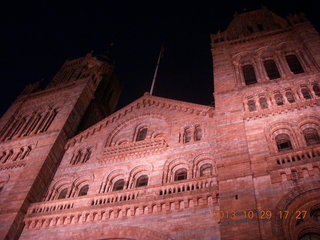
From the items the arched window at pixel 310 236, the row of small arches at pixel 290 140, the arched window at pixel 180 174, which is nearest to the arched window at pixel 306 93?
the row of small arches at pixel 290 140

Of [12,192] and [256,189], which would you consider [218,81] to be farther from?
[12,192]

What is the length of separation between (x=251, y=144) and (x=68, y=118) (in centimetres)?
1299

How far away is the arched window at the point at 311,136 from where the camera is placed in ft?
50.0

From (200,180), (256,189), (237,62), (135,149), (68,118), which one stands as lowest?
(256,189)

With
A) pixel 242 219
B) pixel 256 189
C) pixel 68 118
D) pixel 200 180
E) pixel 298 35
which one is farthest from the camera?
pixel 68 118

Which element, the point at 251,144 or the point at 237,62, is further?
the point at 237,62

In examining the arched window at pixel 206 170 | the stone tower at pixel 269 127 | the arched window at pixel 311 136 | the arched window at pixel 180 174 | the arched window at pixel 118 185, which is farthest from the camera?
the arched window at pixel 118 185

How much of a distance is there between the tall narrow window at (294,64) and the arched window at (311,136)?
554 cm

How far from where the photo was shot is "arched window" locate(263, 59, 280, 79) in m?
20.7

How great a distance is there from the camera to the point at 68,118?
23484 millimetres

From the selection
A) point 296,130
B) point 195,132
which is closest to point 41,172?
point 195,132

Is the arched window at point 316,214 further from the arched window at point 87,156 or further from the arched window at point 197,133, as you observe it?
the arched window at point 87,156

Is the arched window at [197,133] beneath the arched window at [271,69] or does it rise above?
beneath

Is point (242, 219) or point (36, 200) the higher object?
point (36, 200)
